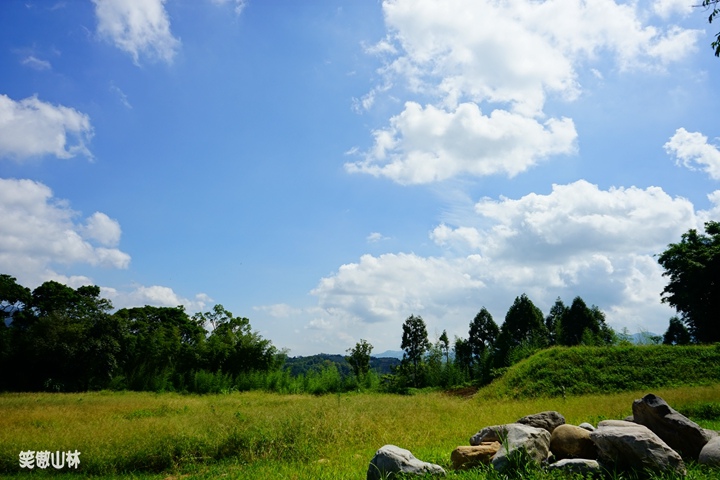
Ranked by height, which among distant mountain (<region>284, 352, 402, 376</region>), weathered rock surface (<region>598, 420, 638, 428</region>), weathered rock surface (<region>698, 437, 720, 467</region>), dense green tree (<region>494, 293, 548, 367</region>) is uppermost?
dense green tree (<region>494, 293, 548, 367</region>)

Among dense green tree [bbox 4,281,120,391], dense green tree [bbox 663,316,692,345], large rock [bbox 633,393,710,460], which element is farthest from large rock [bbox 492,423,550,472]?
dense green tree [bbox 663,316,692,345]

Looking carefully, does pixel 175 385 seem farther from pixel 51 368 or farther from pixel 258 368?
pixel 51 368

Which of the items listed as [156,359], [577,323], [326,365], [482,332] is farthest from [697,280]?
[156,359]

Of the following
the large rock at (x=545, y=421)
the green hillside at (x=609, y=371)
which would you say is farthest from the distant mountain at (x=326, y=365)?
the large rock at (x=545, y=421)

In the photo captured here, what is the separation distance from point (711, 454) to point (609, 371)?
1606cm

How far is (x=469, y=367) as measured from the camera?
35969mm

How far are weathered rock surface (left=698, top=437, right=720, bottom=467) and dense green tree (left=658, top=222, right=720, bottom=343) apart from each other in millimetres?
30547

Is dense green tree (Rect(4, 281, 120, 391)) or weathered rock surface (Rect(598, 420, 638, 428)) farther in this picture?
dense green tree (Rect(4, 281, 120, 391))

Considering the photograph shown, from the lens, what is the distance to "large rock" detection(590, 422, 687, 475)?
531 cm

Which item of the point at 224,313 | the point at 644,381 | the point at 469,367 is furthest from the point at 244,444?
the point at 224,313

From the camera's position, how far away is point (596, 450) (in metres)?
6.33

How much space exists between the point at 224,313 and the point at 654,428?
40.4 meters

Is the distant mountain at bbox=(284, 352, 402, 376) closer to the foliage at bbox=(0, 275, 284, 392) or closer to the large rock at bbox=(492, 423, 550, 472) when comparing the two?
the foliage at bbox=(0, 275, 284, 392)

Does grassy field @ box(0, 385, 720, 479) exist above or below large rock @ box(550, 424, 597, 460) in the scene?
below
